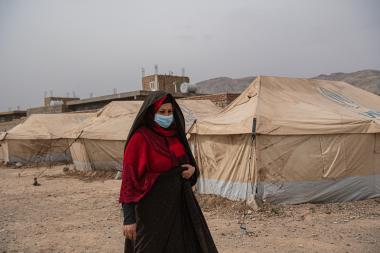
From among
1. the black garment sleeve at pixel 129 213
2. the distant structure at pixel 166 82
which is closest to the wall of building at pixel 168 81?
the distant structure at pixel 166 82

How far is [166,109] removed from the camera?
10.4 feet

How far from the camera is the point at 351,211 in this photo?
7.32 metres

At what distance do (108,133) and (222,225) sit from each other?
7.83 meters

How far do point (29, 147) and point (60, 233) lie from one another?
1300cm

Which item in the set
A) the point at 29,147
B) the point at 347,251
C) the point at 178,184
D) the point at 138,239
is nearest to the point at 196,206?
the point at 178,184

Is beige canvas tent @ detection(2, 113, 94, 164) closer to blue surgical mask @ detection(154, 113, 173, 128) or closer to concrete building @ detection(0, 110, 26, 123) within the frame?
blue surgical mask @ detection(154, 113, 173, 128)

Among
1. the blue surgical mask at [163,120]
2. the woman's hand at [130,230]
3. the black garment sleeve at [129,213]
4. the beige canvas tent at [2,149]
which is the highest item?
the blue surgical mask at [163,120]

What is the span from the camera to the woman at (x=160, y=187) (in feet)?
9.83

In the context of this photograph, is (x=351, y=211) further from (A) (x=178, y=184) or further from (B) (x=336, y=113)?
(A) (x=178, y=184)

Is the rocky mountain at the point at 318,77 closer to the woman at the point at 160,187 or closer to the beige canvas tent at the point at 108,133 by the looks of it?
the beige canvas tent at the point at 108,133

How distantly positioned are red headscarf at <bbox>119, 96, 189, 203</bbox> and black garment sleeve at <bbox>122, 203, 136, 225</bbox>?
0.16 feet

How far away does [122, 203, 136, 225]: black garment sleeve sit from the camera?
2.99 metres

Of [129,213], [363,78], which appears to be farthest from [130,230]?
[363,78]

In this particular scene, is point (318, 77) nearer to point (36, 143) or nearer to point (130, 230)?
point (36, 143)
